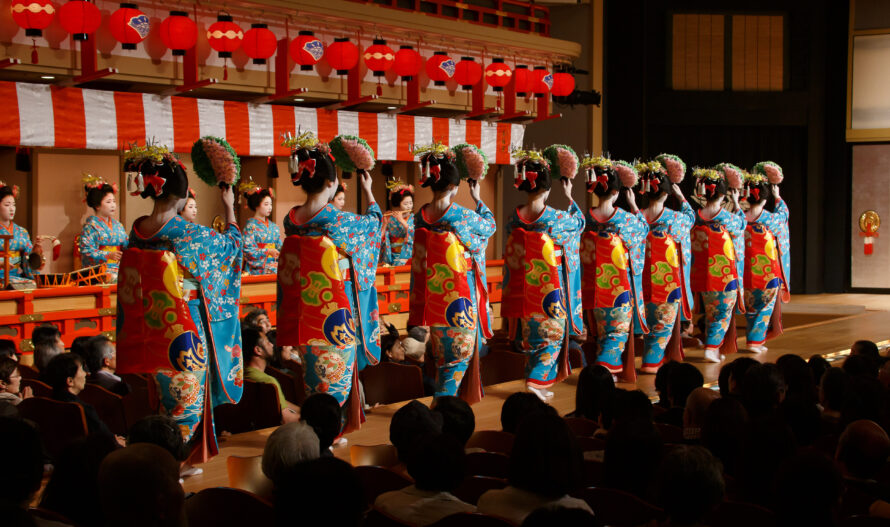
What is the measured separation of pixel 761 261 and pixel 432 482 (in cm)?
611

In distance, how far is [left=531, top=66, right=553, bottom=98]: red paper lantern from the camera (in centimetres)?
1187

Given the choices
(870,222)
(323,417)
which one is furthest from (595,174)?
(870,222)

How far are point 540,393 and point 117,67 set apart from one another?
5.28 meters

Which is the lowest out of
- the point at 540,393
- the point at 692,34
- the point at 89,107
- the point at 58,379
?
the point at 540,393

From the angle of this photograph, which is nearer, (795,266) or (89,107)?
(89,107)

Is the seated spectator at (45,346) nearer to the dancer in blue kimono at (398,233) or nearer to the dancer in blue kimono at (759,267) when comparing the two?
the dancer in blue kimono at (398,233)

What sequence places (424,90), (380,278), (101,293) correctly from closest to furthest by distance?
(101,293) → (380,278) → (424,90)

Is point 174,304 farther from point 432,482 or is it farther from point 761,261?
point 761,261

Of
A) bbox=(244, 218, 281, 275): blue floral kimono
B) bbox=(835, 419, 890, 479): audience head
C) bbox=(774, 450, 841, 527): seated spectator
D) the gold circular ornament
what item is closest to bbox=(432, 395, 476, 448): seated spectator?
bbox=(835, 419, 890, 479): audience head

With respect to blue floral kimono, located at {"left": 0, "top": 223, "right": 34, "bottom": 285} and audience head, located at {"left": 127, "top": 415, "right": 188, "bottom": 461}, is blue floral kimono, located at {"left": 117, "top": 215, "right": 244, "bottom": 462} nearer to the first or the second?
audience head, located at {"left": 127, "top": 415, "right": 188, "bottom": 461}

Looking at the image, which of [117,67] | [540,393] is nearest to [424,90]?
[117,67]

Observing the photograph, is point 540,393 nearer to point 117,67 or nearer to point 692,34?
point 117,67

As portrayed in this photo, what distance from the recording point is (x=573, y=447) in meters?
2.80

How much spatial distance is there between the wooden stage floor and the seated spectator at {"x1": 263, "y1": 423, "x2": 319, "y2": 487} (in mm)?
1295
